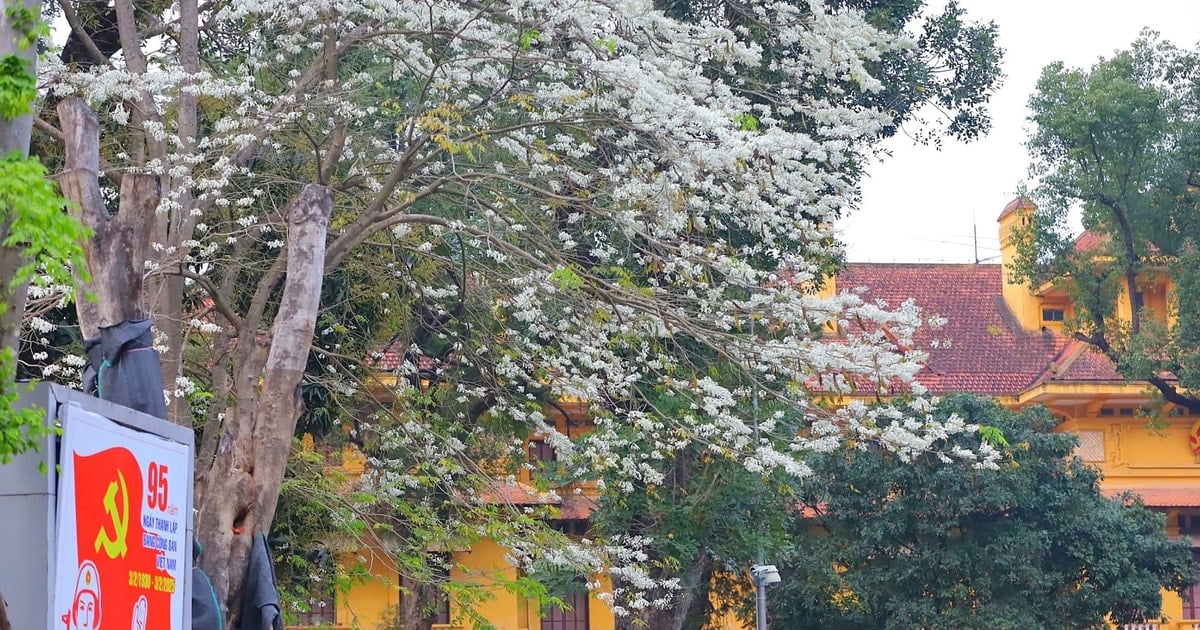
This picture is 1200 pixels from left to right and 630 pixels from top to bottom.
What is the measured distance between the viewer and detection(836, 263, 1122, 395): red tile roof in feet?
108

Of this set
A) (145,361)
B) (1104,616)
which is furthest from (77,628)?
(1104,616)

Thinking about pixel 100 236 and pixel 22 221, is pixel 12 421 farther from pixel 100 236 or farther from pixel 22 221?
pixel 100 236

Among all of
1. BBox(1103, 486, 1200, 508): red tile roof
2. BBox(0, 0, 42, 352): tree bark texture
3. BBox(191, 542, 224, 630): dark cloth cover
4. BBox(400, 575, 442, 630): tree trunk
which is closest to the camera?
BBox(0, 0, 42, 352): tree bark texture

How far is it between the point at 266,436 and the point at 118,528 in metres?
2.73

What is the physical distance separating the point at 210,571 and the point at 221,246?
580 cm

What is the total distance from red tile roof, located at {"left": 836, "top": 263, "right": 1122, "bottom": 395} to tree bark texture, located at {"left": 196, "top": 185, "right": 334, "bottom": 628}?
2378cm

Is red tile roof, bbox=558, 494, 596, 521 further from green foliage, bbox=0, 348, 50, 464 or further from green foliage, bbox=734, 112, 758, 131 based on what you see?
green foliage, bbox=0, 348, 50, 464

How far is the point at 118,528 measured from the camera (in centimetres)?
620

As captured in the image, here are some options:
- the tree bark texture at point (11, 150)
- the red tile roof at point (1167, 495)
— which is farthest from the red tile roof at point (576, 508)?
the tree bark texture at point (11, 150)

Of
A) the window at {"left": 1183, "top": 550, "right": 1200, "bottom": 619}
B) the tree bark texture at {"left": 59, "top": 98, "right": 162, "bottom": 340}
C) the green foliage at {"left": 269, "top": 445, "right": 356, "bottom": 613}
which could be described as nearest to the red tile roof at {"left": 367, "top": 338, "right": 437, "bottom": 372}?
the green foliage at {"left": 269, "top": 445, "right": 356, "bottom": 613}

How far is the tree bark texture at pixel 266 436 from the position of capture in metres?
8.56

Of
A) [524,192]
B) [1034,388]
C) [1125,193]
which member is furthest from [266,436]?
[1034,388]

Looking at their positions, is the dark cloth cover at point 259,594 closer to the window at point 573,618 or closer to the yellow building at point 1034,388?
the yellow building at point 1034,388

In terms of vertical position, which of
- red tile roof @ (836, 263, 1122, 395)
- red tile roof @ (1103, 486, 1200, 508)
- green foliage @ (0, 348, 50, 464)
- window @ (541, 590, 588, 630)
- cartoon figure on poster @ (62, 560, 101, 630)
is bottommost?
cartoon figure on poster @ (62, 560, 101, 630)
